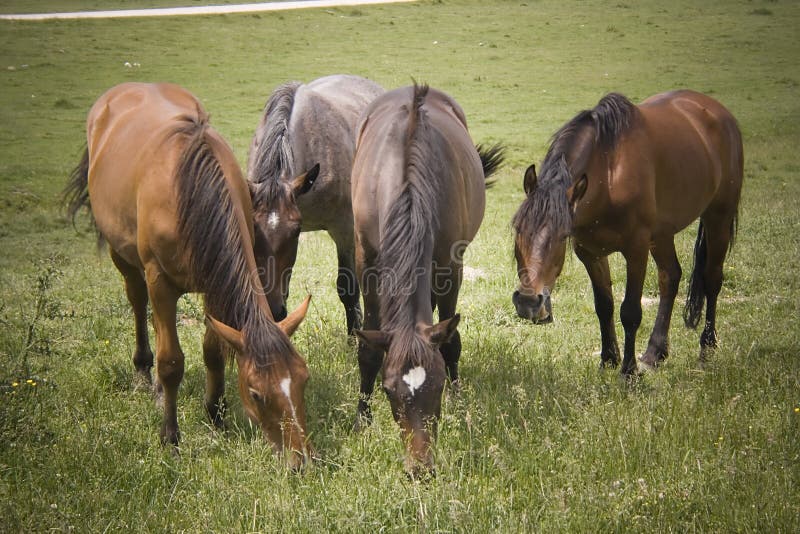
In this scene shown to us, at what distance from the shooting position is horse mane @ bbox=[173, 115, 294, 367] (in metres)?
3.69

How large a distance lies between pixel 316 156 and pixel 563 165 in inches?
88.7

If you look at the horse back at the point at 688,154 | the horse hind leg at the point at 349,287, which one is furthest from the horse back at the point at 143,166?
the horse back at the point at 688,154

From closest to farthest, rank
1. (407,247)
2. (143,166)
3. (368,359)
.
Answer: (407,247), (143,166), (368,359)

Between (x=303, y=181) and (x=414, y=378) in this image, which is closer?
(x=414, y=378)

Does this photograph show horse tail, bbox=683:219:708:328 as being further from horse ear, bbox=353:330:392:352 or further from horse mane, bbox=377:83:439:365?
horse ear, bbox=353:330:392:352

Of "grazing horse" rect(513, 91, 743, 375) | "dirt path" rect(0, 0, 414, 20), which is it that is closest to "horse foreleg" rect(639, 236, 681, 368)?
"grazing horse" rect(513, 91, 743, 375)

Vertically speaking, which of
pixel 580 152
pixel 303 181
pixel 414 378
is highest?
pixel 580 152

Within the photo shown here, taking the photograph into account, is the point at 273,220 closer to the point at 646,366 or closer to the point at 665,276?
the point at 646,366

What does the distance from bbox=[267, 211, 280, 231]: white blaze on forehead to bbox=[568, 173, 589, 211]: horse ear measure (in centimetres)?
191

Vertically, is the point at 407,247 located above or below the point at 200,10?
above

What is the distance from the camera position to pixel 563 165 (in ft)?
15.9

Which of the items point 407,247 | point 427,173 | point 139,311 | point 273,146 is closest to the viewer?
point 407,247

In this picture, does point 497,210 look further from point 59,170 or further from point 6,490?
point 6,490

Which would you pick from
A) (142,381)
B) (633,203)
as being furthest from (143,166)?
(633,203)
